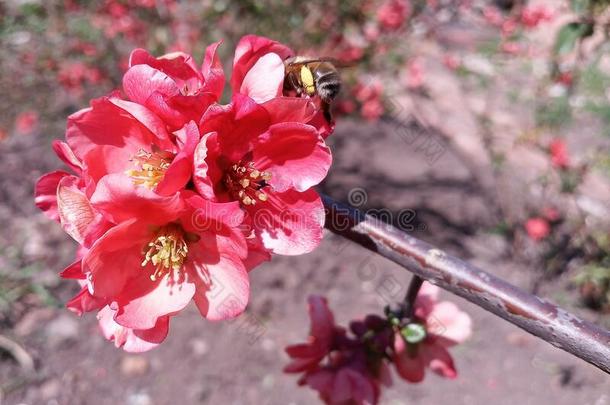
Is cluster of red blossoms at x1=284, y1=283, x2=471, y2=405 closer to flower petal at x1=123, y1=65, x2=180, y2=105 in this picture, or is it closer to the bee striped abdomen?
the bee striped abdomen

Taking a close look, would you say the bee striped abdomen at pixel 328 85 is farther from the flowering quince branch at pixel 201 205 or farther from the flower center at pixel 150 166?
the flower center at pixel 150 166

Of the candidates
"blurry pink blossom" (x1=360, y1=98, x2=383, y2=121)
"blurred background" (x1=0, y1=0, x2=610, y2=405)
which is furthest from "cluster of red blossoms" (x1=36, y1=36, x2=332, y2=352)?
"blurry pink blossom" (x1=360, y1=98, x2=383, y2=121)

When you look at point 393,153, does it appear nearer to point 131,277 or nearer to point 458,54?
point 458,54

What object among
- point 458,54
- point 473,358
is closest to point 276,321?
point 473,358

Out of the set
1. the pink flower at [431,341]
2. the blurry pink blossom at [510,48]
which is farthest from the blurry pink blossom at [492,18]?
the pink flower at [431,341]

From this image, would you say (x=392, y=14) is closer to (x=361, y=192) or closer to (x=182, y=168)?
(x=361, y=192)
